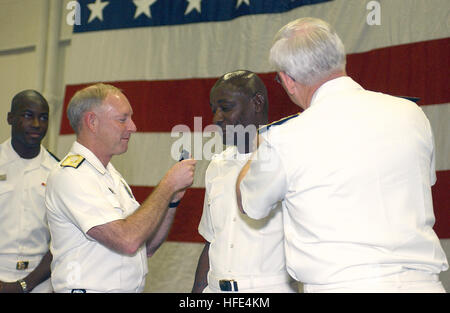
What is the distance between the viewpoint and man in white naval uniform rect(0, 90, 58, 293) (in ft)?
8.39

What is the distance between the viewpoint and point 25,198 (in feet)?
A: 8.77

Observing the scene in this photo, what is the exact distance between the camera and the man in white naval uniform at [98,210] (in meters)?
1.76

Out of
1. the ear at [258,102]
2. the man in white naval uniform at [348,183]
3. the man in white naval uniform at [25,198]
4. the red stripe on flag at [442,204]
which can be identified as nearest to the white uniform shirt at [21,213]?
the man in white naval uniform at [25,198]

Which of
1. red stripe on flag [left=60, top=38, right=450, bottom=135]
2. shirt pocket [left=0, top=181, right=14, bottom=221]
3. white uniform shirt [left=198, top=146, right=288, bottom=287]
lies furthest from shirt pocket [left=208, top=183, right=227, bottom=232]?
shirt pocket [left=0, top=181, right=14, bottom=221]

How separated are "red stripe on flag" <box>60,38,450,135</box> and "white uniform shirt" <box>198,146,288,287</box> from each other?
1032mm

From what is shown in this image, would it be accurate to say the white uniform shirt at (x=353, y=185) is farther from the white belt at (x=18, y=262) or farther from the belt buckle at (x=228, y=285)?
the white belt at (x=18, y=262)

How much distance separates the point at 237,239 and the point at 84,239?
0.57 meters

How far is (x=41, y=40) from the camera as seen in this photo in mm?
4168

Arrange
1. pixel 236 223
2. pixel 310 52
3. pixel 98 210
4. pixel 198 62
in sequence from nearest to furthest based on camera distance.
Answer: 1. pixel 310 52
2. pixel 98 210
3. pixel 236 223
4. pixel 198 62

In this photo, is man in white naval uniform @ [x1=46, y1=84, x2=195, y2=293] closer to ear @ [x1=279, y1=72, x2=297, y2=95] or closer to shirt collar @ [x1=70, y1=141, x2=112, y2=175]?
shirt collar @ [x1=70, y1=141, x2=112, y2=175]

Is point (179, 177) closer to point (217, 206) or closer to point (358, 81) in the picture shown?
point (217, 206)

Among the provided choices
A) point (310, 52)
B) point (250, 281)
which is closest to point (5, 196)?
point (250, 281)

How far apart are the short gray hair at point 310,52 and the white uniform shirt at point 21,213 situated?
1.75 m

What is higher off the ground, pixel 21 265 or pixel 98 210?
pixel 98 210
